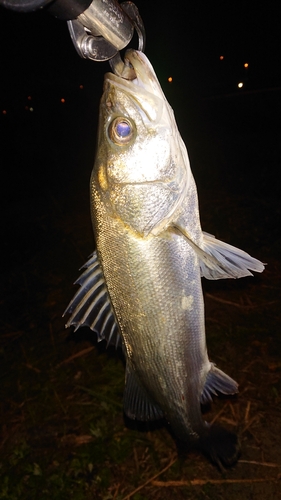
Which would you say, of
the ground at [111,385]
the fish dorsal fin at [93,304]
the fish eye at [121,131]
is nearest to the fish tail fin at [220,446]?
the fish dorsal fin at [93,304]

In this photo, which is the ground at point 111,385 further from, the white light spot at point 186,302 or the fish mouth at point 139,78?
the fish mouth at point 139,78

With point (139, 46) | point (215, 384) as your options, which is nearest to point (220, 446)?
point (215, 384)

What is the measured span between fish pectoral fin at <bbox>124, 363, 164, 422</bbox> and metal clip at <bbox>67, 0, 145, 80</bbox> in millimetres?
1744

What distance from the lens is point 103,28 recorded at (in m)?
1.27

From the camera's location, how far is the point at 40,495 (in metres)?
3.42

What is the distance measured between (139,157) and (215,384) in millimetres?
1456

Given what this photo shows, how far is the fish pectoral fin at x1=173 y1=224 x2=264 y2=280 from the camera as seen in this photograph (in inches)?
73.7

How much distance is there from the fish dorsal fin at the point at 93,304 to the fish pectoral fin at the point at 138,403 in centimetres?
30

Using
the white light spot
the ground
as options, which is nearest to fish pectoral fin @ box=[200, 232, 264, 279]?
the white light spot

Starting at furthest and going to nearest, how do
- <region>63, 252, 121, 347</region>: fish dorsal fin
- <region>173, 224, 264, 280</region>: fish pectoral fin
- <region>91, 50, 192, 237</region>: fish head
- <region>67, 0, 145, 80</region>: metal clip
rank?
<region>63, 252, 121, 347</region>: fish dorsal fin
<region>173, 224, 264, 280</region>: fish pectoral fin
<region>91, 50, 192, 237</region>: fish head
<region>67, 0, 145, 80</region>: metal clip

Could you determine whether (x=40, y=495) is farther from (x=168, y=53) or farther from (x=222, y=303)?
(x=168, y=53)

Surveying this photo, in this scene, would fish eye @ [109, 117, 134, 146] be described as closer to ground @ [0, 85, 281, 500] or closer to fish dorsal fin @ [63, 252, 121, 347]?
fish dorsal fin @ [63, 252, 121, 347]

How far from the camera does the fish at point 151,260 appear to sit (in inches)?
69.3

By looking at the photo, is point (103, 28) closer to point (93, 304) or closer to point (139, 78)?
point (139, 78)
